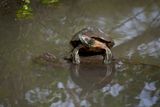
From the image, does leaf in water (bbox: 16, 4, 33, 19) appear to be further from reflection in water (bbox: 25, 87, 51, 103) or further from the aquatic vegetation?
reflection in water (bbox: 25, 87, 51, 103)

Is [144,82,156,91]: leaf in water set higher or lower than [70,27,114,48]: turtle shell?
lower

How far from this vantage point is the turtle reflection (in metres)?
4.38

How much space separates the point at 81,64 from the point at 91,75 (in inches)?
12.7

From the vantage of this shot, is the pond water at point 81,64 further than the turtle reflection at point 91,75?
No

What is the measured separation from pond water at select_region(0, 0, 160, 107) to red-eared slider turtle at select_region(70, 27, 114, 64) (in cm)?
14

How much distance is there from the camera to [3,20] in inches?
257

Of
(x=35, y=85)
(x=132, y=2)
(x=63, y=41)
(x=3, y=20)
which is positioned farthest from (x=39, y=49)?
(x=132, y=2)

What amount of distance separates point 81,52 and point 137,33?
1.24 meters

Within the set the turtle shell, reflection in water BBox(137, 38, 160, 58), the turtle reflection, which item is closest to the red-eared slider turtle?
the turtle shell

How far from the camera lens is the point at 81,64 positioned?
4.86 meters

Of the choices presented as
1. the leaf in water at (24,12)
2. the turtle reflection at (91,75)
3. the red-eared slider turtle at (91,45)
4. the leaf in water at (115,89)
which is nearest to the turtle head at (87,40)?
the red-eared slider turtle at (91,45)

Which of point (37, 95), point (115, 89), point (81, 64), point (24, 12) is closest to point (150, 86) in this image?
point (115, 89)

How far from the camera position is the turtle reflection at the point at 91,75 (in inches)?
173

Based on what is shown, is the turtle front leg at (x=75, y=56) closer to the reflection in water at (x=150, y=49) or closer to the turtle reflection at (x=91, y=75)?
the turtle reflection at (x=91, y=75)
